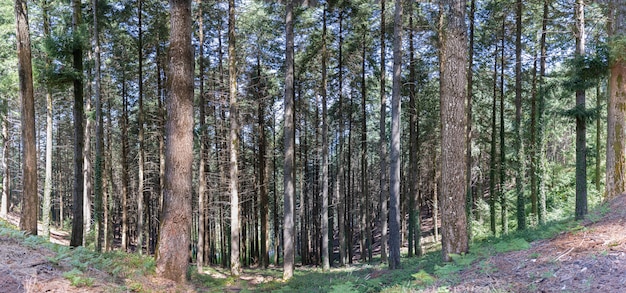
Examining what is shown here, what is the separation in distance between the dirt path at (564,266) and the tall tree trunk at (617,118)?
4.03 meters

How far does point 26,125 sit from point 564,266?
1284cm

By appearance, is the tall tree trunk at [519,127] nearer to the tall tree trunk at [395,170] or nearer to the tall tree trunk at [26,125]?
the tall tree trunk at [395,170]

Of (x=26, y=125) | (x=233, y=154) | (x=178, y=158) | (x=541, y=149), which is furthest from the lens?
(x=541, y=149)

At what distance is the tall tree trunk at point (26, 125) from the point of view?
10102mm

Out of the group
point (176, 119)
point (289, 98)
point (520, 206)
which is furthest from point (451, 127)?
point (520, 206)

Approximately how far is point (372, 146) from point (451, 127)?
26.4 meters

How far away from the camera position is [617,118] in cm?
1003

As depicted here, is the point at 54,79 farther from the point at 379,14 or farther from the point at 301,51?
the point at 379,14

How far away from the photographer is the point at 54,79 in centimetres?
1184

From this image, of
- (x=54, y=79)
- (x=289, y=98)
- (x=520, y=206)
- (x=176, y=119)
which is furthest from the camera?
(x=520, y=206)

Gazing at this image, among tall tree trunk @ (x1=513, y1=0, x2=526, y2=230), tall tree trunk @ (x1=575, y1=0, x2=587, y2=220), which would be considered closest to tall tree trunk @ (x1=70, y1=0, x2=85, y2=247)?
tall tree trunk @ (x1=575, y1=0, x2=587, y2=220)

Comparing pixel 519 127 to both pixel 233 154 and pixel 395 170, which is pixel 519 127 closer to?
pixel 395 170

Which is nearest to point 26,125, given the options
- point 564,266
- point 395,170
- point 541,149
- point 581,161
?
point 395,170

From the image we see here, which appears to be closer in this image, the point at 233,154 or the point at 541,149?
the point at 233,154
